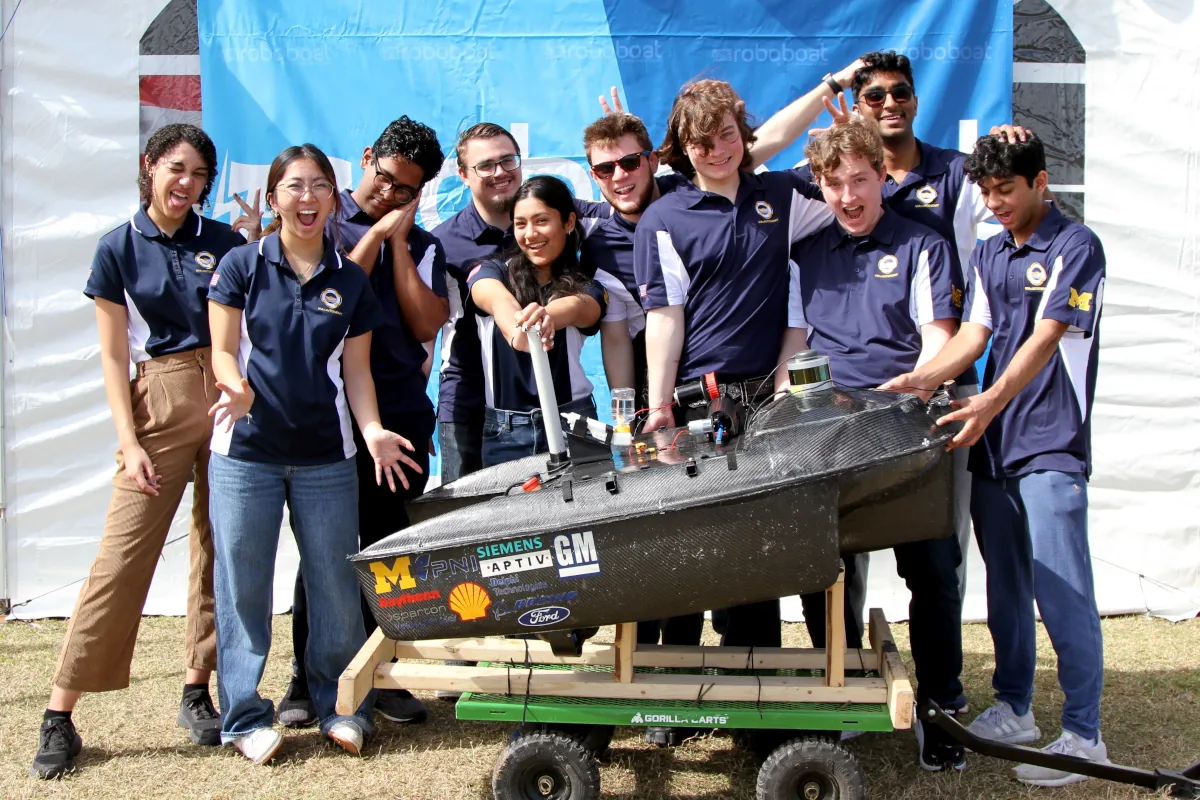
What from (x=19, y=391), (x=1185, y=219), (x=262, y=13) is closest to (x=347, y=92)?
(x=262, y=13)

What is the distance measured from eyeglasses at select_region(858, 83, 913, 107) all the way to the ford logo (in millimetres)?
2048

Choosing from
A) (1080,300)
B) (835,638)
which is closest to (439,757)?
(835,638)

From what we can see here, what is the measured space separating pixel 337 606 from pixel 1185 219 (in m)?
4.01

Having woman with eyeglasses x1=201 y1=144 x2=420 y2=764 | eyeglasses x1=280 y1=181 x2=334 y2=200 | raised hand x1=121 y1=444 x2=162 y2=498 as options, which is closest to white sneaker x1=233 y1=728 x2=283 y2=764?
woman with eyeglasses x1=201 y1=144 x2=420 y2=764

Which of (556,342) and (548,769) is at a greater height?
(556,342)

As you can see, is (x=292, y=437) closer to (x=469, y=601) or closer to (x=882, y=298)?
(x=469, y=601)

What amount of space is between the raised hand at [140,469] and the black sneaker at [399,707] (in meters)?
1.06

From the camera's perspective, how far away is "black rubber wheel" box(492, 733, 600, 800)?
2.79 m

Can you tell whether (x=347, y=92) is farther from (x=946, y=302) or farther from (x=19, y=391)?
(x=946, y=302)

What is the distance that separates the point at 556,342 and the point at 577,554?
1050mm

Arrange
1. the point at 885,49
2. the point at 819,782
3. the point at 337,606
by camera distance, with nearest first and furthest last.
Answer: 1. the point at 819,782
2. the point at 337,606
3. the point at 885,49

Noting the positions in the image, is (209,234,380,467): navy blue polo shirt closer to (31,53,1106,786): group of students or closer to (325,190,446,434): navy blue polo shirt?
(31,53,1106,786): group of students

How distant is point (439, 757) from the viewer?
11.1 ft

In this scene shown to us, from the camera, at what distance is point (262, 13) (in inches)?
186
